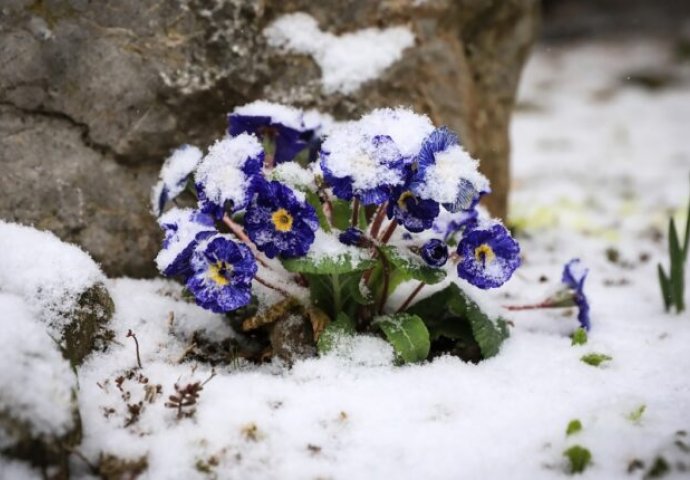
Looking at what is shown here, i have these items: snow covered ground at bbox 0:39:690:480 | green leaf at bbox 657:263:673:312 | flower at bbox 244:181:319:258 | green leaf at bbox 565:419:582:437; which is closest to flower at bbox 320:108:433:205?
flower at bbox 244:181:319:258

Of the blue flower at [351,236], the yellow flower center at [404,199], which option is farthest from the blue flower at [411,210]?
the blue flower at [351,236]

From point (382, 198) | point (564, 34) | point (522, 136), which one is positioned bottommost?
point (382, 198)

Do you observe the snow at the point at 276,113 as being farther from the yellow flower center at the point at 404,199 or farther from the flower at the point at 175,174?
the yellow flower center at the point at 404,199

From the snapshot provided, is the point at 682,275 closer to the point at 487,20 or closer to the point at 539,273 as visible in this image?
the point at 539,273

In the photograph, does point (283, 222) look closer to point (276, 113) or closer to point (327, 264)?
point (327, 264)

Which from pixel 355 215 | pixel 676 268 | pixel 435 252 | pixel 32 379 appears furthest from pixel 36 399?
pixel 676 268

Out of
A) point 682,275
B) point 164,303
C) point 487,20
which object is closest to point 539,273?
point 682,275
